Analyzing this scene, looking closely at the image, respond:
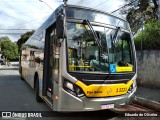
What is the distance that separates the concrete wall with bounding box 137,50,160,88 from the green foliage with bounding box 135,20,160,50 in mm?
298

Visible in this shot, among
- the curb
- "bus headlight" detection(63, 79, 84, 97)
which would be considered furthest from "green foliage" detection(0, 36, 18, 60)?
"bus headlight" detection(63, 79, 84, 97)

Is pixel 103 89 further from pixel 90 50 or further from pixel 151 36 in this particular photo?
pixel 151 36

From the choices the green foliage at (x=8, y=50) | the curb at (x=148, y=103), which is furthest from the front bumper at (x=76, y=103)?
the green foliage at (x=8, y=50)

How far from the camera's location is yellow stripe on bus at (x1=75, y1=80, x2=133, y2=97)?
5650mm

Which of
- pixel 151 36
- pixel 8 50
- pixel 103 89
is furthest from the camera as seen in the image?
pixel 8 50

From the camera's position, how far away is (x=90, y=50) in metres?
6.04

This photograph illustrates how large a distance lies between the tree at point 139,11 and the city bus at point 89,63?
45.0ft

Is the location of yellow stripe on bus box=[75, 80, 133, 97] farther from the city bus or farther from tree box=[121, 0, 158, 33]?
tree box=[121, 0, 158, 33]

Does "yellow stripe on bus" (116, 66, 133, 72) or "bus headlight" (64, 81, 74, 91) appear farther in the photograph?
"yellow stripe on bus" (116, 66, 133, 72)

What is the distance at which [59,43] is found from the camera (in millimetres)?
5910

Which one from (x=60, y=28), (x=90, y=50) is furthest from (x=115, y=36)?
(x=60, y=28)

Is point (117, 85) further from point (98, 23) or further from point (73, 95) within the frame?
point (98, 23)

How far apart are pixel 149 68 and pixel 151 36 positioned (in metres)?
1.57

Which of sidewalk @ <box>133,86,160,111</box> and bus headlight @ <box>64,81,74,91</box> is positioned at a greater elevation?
bus headlight @ <box>64,81,74,91</box>
